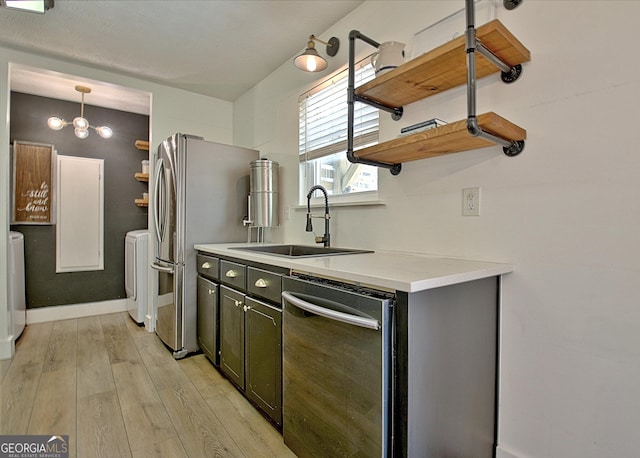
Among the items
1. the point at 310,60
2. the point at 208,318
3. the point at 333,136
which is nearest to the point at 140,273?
the point at 208,318

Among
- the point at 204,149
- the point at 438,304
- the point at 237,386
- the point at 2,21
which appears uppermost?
the point at 2,21

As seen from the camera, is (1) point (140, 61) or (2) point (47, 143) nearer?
(1) point (140, 61)

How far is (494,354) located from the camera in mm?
1399

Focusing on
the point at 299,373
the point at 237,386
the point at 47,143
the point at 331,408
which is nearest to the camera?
the point at 331,408

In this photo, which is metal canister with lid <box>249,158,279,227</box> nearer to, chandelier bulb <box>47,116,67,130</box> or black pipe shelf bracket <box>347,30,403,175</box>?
black pipe shelf bracket <box>347,30,403,175</box>

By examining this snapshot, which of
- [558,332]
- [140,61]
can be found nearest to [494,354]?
[558,332]

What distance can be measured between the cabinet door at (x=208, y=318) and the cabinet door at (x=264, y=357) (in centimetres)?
54

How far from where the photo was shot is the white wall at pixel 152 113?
8.65ft

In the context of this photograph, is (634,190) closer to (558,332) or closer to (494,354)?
(558,332)

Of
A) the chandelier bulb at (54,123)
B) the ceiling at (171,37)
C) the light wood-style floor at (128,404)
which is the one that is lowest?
the light wood-style floor at (128,404)

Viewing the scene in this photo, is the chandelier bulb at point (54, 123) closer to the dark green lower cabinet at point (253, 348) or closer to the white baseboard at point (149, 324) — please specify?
Answer: the white baseboard at point (149, 324)

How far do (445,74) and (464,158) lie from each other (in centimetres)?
39

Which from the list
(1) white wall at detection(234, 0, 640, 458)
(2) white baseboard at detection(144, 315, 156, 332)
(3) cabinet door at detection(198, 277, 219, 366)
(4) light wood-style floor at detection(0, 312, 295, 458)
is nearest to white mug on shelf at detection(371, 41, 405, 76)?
(1) white wall at detection(234, 0, 640, 458)

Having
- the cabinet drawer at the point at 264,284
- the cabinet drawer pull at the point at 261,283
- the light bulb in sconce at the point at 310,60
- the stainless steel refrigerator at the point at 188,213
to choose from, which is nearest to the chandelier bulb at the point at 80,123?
the stainless steel refrigerator at the point at 188,213
